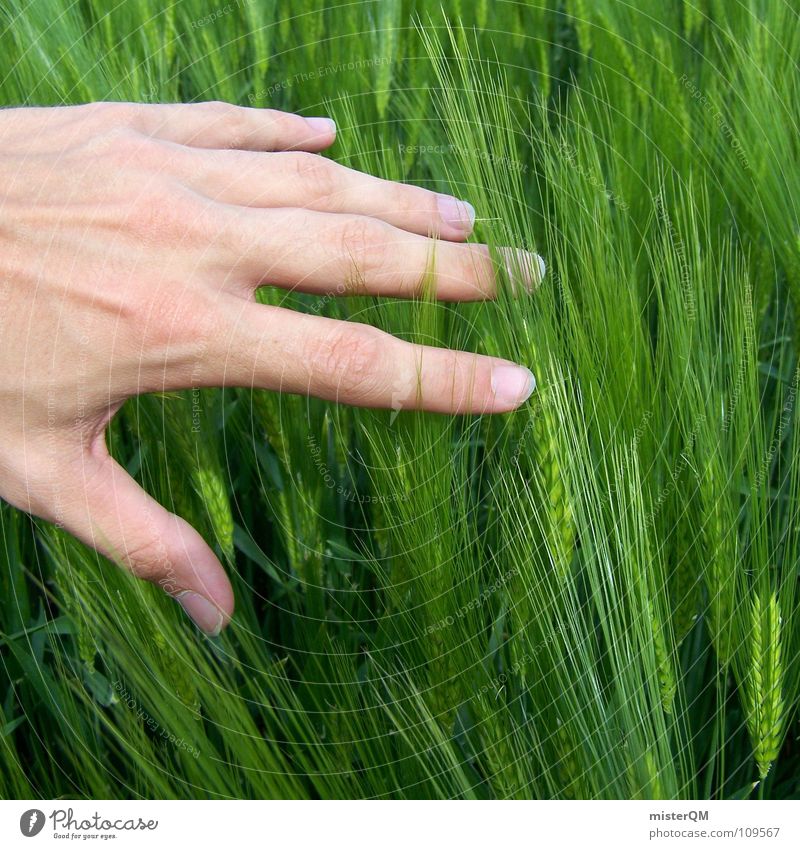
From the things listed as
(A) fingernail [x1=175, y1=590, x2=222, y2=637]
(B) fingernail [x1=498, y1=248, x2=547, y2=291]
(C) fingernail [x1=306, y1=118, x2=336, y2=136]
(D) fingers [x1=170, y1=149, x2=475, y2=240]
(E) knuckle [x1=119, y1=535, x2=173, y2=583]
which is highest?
(C) fingernail [x1=306, y1=118, x2=336, y2=136]

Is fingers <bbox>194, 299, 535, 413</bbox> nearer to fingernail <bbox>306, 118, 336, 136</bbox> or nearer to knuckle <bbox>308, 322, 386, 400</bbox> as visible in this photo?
knuckle <bbox>308, 322, 386, 400</bbox>

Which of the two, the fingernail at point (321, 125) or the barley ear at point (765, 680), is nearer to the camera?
the barley ear at point (765, 680)

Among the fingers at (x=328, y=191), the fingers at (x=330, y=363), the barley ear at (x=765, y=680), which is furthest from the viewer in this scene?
the fingers at (x=328, y=191)

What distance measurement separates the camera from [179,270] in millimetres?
625

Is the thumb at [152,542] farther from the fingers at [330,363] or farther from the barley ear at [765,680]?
the barley ear at [765,680]

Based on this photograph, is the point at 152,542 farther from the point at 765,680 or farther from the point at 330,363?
the point at 765,680

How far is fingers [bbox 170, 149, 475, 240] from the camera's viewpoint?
0.73m

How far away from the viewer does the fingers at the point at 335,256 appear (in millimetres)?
636

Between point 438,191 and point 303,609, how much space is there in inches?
16.9

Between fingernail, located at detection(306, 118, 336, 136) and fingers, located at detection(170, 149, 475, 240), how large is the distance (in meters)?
0.07

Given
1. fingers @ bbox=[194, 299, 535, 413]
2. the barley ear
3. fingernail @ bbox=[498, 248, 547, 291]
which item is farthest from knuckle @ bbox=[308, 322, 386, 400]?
the barley ear

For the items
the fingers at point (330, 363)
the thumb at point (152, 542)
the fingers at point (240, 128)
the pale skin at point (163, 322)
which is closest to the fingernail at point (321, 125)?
the fingers at point (240, 128)
